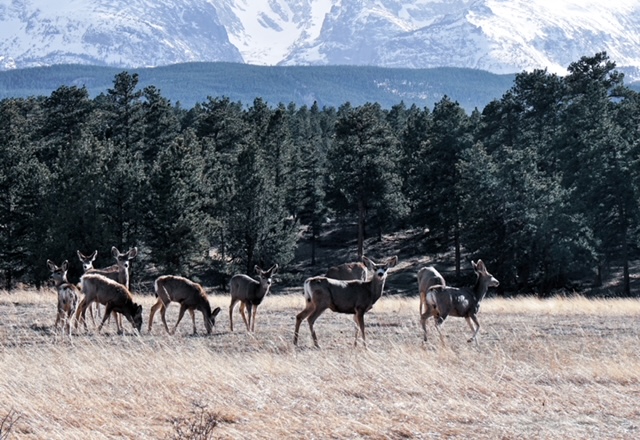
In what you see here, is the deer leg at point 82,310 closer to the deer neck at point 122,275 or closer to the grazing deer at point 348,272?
the deer neck at point 122,275

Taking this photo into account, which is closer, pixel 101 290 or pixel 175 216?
pixel 101 290

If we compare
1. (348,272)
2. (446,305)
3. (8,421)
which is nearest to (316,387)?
(8,421)

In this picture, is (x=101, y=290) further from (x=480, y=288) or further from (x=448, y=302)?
(x=480, y=288)

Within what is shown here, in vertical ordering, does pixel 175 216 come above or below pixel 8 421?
above

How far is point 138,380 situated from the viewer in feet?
46.9

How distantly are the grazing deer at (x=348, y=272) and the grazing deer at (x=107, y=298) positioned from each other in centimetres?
850

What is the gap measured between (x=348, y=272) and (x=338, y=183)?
Answer: 4124cm

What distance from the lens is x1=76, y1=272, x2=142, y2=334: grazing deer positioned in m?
21.2

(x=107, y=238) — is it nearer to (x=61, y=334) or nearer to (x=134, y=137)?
(x=134, y=137)

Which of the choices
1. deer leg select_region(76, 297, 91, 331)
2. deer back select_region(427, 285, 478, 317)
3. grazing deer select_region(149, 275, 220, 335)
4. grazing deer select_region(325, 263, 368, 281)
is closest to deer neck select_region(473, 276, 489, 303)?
deer back select_region(427, 285, 478, 317)

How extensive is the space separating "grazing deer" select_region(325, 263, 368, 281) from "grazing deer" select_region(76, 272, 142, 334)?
27.9 ft

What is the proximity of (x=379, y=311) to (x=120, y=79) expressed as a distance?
1975 inches

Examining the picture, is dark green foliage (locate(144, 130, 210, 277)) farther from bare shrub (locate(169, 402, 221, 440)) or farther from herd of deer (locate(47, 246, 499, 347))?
bare shrub (locate(169, 402, 221, 440))

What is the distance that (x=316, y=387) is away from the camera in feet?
46.3
